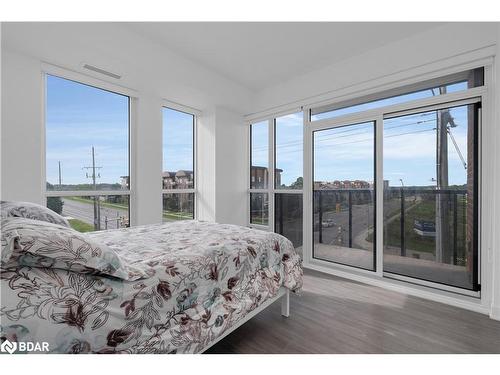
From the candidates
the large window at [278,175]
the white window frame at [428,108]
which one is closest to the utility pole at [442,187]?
the white window frame at [428,108]

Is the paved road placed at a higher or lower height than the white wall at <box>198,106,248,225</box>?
lower

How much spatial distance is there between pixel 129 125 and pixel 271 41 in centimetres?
206

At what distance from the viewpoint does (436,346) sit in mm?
1674

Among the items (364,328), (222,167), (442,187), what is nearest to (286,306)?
(364,328)

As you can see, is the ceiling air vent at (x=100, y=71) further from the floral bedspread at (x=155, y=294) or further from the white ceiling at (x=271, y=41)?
the floral bedspread at (x=155, y=294)

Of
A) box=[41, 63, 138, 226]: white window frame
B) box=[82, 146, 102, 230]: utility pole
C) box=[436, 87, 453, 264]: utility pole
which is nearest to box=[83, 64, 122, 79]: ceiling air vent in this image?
box=[41, 63, 138, 226]: white window frame

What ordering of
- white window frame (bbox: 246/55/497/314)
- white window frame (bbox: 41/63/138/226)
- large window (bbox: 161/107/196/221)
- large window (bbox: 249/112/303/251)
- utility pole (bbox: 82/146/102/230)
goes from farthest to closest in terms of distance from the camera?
1. large window (bbox: 249/112/303/251)
2. large window (bbox: 161/107/196/221)
3. utility pole (bbox: 82/146/102/230)
4. white window frame (bbox: 41/63/138/226)
5. white window frame (bbox: 246/55/497/314)

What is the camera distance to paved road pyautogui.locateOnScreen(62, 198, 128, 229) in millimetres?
2689

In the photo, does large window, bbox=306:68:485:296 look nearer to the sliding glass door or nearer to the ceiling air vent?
the sliding glass door

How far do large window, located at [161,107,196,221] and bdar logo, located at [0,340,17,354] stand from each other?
2.77m

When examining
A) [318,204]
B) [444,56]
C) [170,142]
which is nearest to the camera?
[444,56]
